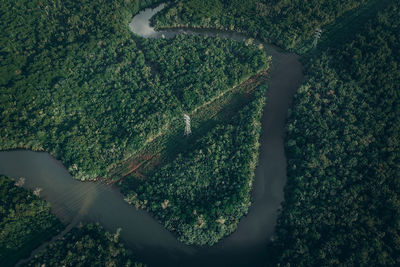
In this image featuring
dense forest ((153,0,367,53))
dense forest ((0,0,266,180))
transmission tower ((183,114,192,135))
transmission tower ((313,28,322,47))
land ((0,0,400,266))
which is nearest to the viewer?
land ((0,0,400,266))

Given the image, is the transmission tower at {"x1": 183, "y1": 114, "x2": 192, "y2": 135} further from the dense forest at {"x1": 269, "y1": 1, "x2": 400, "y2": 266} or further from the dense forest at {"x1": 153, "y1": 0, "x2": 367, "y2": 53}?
the dense forest at {"x1": 153, "y1": 0, "x2": 367, "y2": 53}

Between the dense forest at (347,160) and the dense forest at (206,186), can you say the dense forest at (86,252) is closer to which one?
the dense forest at (206,186)

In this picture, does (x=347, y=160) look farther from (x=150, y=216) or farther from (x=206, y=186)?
(x=150, y=216)

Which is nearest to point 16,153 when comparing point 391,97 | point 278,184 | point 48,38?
point 48,38

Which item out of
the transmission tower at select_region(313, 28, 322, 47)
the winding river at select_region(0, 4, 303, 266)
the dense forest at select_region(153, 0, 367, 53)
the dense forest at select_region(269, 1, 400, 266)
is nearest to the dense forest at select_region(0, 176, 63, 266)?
the winding river at select_region(0, 4, 303, 266)

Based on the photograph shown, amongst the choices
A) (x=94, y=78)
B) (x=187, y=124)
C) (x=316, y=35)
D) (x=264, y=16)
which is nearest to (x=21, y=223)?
(x=94, y=78)

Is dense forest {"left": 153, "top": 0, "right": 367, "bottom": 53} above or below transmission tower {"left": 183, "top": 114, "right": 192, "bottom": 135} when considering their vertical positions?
above

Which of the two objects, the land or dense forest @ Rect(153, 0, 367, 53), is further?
dense forest @ Rect(153, 0, 367, 53)

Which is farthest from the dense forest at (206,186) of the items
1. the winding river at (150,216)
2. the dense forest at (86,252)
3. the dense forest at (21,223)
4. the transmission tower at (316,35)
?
the transmission tower at (316,35)
